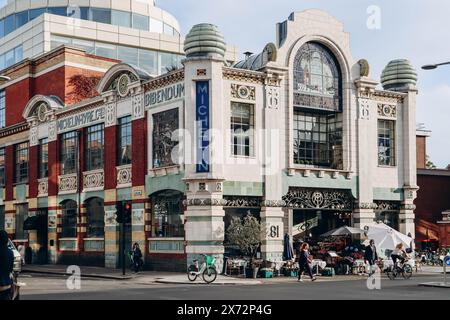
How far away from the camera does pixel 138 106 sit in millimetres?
36812

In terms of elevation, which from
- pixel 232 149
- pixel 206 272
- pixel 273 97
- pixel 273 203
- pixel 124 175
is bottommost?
pixel 206 272

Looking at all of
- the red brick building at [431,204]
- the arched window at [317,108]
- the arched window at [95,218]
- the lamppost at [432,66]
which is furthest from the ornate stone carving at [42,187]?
the lamppost at [432,66]

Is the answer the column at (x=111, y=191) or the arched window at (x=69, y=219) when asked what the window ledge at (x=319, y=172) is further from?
the arched window at (x=69, y=219)

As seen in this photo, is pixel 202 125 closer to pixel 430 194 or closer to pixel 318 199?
pixel 318 199

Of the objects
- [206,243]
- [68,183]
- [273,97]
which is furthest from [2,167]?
[273,97]

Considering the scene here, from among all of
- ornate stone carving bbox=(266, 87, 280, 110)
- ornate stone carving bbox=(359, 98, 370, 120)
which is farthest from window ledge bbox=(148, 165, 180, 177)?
ornate stone carving bbox=(359, 98, 370, 120)

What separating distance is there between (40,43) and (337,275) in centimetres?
3482

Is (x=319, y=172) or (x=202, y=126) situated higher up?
(x=202, y=126)

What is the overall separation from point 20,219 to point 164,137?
18.4 meters

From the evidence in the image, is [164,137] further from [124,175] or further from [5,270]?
[5,270]

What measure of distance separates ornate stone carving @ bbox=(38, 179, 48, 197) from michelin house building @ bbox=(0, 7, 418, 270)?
37.9 inches

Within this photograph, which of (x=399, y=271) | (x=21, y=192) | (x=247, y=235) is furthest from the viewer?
(x=21, y=192)

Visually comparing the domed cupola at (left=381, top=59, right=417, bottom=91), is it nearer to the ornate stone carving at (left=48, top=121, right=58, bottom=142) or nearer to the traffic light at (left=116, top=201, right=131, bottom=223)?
the traffic light at (left=116, top=201, right=131, bottom=223)
